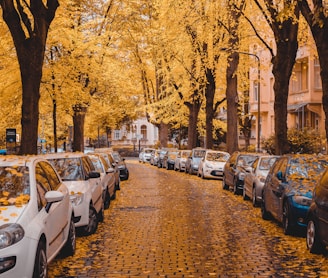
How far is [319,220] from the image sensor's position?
33.1 ft

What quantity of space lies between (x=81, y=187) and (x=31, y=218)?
499cm

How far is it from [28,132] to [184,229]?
22.6 feet

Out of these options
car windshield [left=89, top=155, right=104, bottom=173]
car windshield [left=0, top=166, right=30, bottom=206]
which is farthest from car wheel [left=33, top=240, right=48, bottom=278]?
car windshield [left=89, top=155, right=104, bottom=173]

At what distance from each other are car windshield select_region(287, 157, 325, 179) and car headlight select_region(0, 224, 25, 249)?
24.3 ft

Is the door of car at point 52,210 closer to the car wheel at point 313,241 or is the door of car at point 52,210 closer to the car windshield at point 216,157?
the car wheel at point 313,241

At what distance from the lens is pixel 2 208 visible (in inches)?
299

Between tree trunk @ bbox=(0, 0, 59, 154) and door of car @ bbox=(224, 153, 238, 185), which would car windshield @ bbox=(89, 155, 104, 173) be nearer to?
tree trunk @ bbox=(0, 0, 59, 154)

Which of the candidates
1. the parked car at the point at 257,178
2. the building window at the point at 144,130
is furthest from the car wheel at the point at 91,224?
the building window at the point at 144,130

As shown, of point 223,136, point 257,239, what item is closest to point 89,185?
point 257,239

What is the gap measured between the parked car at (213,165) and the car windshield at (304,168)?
18.6 meters

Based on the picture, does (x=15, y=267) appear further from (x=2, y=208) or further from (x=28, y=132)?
(x=28, y=132)

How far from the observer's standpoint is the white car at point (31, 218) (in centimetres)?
687

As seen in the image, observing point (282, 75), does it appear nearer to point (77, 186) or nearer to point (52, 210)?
point (77, 186)

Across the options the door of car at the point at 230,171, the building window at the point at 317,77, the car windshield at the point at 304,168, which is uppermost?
the building window at the point at 317,77
